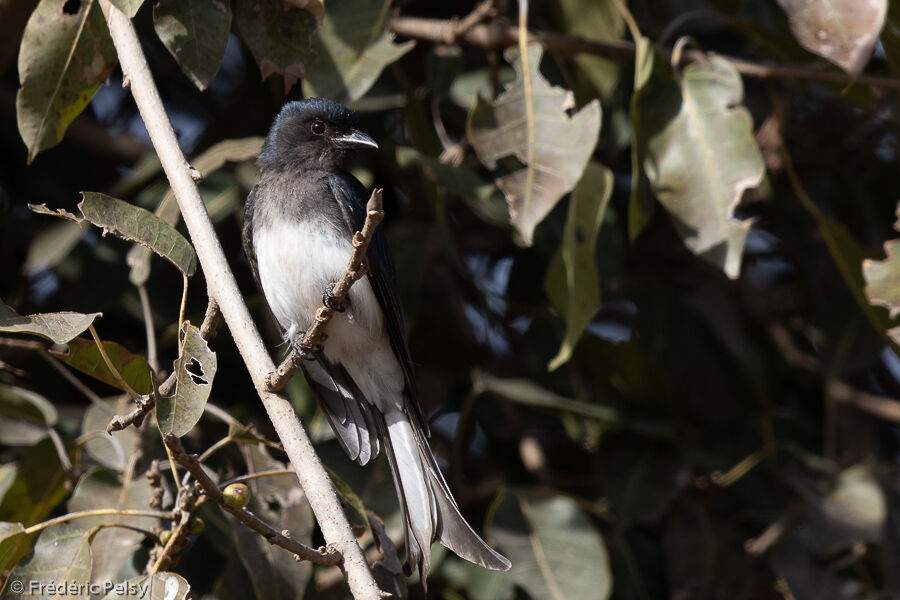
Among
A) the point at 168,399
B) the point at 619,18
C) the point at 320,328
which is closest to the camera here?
the point at 168,399

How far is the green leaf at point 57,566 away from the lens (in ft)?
8.35

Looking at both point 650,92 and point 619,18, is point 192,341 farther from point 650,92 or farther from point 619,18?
point 619,18

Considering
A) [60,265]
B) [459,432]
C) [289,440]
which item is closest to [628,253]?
→ [459,432]

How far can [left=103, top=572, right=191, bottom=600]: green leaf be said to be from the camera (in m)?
2.22

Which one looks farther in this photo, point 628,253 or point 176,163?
point 628,253

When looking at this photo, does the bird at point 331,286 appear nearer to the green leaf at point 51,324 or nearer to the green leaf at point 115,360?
the green leaf at point 115,360

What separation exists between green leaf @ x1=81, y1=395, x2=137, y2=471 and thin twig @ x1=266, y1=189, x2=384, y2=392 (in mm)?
1117

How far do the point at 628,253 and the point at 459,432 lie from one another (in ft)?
5.12

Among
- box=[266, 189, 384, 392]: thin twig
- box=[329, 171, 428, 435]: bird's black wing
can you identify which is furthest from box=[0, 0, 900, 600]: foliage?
box=[329, 171, 428, 435]: bird's black wing

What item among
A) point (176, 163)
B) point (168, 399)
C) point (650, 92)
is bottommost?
point (650, 92)

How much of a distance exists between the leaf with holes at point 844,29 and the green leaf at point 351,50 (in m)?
1.37

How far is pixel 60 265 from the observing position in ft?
14.0

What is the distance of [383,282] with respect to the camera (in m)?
3.39

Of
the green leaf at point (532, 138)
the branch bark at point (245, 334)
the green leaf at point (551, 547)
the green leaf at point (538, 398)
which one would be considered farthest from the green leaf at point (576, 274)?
the branch bark at point (245, 334)
